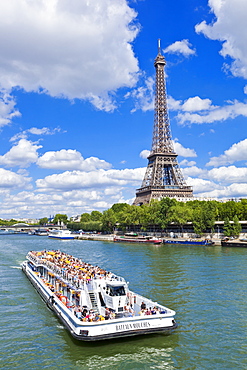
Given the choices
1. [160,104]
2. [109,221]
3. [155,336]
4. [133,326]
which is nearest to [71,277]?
[133,326]

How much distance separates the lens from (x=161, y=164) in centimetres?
16912

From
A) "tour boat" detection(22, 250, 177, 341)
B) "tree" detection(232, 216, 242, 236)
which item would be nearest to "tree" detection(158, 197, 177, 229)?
Result: "tree" detection(232, 216, 242, 236)

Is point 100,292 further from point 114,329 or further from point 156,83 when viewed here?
point 156,83

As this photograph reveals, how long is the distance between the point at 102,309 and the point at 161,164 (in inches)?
5765

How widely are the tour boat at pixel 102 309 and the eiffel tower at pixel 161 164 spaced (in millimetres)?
125860

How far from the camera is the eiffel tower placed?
16075cm

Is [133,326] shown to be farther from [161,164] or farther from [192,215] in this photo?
[161,164]

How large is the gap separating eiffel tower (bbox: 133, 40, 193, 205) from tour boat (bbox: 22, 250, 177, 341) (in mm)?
125860

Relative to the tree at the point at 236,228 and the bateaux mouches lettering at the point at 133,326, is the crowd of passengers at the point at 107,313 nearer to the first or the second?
the bateaux mouches lettering at the point at 133,326

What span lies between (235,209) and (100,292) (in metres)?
90.5

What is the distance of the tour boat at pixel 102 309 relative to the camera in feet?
72.3

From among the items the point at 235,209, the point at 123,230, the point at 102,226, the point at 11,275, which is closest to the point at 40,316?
the point at 11,275

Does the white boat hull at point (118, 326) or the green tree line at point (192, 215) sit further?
the green tree line at point (192, 215)

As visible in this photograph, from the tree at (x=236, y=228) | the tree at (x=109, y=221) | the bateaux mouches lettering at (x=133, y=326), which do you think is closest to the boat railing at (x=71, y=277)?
the bateaux mouches lettering at (x=133, y=326)
